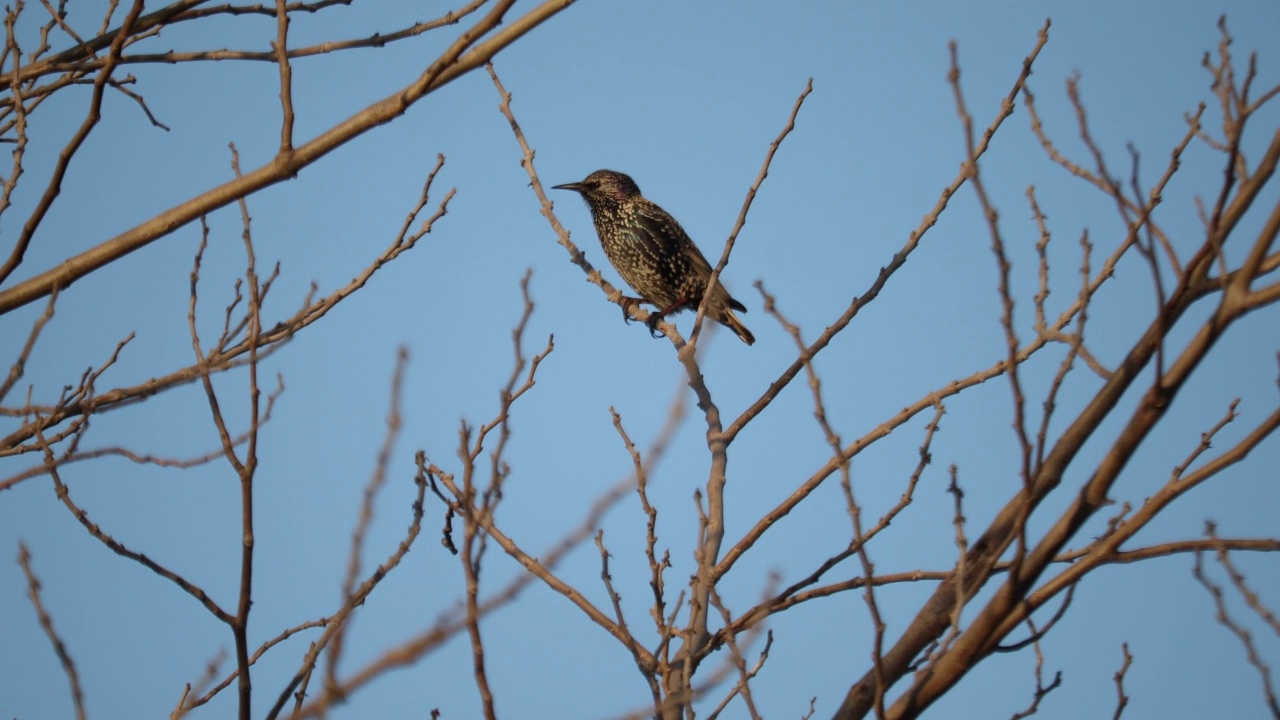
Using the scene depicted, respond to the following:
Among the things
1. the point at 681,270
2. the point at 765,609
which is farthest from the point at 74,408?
the point at 681,270

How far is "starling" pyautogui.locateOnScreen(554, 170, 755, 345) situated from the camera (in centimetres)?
768

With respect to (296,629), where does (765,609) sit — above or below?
below

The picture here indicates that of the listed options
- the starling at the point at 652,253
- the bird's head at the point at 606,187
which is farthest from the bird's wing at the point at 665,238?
the bird's head at the point at 606,187

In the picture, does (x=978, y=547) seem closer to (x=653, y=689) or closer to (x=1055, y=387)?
(x=1055, y=387)

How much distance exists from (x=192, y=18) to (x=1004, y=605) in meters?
2.51

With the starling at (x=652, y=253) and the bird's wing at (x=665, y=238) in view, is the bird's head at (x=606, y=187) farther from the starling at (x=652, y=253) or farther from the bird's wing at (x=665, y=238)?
the bird's wing at (x=665, y=238)

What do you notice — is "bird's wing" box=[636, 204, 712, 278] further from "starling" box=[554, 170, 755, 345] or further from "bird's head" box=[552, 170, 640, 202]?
"bird's head" box=[552, 170, 640, 202]

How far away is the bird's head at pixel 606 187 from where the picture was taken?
26.8 ft

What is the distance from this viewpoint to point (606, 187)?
8.19 metres

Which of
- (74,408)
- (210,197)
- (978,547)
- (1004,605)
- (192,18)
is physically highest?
(192,18)

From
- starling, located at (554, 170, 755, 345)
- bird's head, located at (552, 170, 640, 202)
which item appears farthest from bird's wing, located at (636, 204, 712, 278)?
bird's head, located at (552, 170, 640, 202)

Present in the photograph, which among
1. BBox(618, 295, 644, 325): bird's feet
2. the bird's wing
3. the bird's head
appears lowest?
BBox(618, 295, 644, 325): bird's feet

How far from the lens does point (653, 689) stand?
262 cm

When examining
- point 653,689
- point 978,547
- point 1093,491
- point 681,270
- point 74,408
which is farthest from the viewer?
point 681,270
